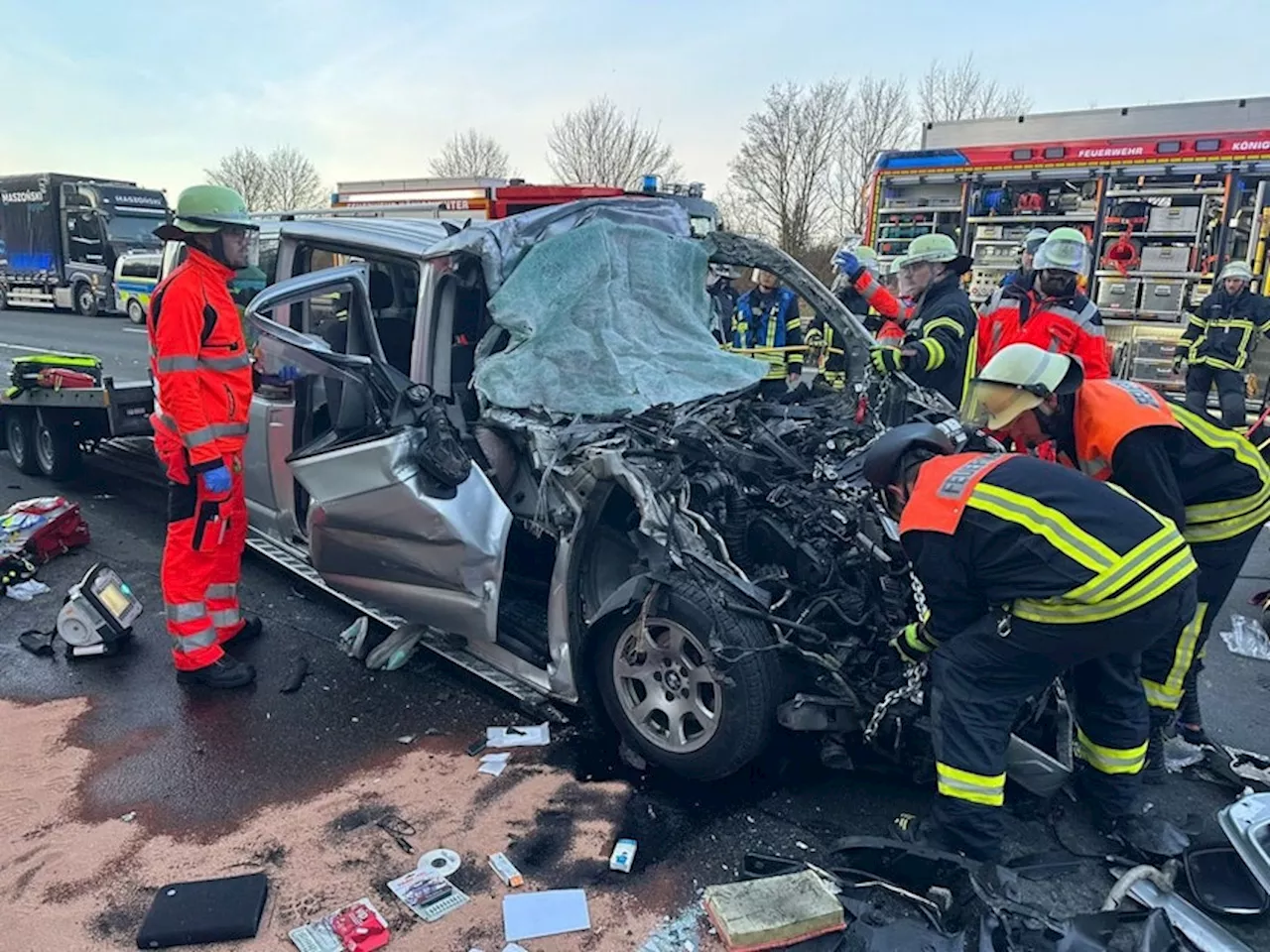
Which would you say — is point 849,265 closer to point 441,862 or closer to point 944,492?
point 944,492

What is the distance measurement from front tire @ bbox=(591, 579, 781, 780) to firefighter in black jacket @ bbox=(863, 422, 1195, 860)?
0.48m

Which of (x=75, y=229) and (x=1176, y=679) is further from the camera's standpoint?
(x=75, y=229)

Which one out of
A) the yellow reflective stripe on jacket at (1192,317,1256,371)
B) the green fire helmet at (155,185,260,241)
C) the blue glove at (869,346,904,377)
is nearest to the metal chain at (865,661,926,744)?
the blue glove at (869,346,904,377)

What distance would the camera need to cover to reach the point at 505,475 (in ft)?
11.8

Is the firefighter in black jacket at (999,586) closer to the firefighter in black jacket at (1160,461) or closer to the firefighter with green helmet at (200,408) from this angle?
the firefighter in black jacket at (1160,461)

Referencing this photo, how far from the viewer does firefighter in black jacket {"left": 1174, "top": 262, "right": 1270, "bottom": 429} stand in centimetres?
823

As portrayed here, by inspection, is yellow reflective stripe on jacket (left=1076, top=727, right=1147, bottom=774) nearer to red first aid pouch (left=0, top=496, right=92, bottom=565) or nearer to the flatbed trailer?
red first aid pouch (left=0, top=496, right=92, bottom=565)

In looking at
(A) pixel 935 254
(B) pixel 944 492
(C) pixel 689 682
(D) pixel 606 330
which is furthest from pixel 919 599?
(A) pixel 935 254

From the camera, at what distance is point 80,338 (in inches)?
637

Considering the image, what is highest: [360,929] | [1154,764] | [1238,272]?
[1238,272]

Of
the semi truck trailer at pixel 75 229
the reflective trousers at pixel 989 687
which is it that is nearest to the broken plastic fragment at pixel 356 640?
the reflective trousers at pixel 989 687

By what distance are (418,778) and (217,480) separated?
4.98ft

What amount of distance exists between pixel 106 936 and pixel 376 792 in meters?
0.86

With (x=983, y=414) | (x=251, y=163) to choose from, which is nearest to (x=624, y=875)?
(x=983, y=414)
